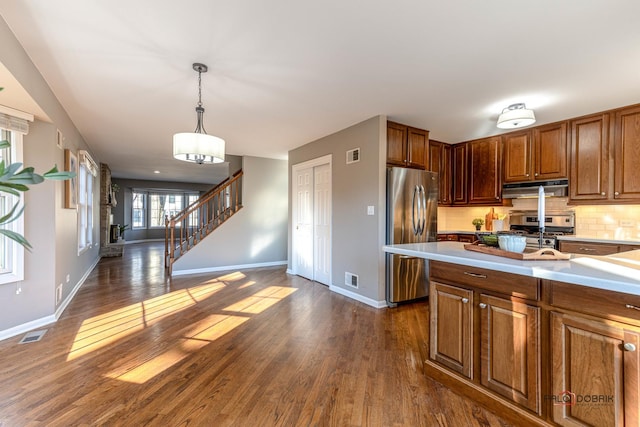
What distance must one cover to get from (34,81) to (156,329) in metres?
2.52

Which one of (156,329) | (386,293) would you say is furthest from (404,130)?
(156,329)

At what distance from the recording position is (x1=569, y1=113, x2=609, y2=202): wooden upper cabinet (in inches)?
142

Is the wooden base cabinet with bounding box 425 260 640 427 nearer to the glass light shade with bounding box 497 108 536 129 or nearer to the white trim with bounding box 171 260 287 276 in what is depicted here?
the glass light shade with bounding box 497 108 536 129

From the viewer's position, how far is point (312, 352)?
2.54 metres

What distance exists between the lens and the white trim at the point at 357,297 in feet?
12.3

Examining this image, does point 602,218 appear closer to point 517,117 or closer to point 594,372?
point 517,117

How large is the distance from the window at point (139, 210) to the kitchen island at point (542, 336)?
1236 centimetres

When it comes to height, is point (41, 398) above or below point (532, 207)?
below

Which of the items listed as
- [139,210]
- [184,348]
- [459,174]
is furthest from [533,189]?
[139,210]

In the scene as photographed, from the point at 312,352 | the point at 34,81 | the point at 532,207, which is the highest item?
the point at 34,81

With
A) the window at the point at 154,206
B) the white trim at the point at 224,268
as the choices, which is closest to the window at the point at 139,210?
the window at the point at 154,206

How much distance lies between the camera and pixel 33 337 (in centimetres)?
277

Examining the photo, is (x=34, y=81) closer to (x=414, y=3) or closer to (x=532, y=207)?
(x=414, y=3)

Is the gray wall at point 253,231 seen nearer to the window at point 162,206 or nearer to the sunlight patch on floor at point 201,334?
the sunlight patch on floor at point 201,334
